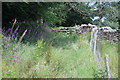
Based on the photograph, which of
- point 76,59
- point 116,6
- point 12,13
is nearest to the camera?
point 76,59

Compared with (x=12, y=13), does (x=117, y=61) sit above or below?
below

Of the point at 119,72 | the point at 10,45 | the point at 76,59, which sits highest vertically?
the point at 10,45

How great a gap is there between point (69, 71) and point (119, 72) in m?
1.66

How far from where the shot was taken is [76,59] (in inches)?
135

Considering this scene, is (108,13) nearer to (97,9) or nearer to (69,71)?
(97,9)

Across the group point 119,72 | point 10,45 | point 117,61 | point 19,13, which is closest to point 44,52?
point 10,45

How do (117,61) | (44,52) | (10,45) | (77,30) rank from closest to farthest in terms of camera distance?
(10,45) < (44,52) < (117,61) < (77,30)

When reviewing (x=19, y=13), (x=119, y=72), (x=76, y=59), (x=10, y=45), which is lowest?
(x=119, y=72)

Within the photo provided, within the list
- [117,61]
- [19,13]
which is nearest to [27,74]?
[117,61]

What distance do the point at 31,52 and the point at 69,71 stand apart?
1029 mm

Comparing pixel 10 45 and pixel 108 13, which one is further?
pixel 108 13

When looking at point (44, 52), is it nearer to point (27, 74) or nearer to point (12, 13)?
point (27, 74)

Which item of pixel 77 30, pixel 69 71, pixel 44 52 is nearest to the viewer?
pixel 69 71

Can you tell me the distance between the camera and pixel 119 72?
3.58 metres
